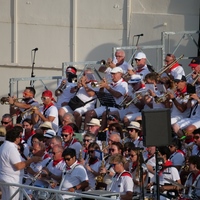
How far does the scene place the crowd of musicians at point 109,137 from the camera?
56.4 ft

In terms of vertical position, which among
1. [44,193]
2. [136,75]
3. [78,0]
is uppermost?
[78,0]

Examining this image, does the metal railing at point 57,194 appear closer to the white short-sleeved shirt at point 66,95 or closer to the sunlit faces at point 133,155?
the sunlit faces at point 133,155

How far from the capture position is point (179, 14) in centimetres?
2567

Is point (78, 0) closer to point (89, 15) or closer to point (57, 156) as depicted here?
point (89, 15)

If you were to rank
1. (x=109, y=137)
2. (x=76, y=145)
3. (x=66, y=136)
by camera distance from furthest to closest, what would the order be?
(x=66, y=136)
(x=76, y=145)
(x=109, y=137)

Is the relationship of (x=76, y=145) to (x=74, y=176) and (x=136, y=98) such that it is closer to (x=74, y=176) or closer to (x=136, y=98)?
(x=74, y=176)

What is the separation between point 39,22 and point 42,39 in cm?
43

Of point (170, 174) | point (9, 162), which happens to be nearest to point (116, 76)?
point (9, 162)

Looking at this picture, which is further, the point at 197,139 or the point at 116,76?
the point at 116,76

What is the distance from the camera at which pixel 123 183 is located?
17.0 m

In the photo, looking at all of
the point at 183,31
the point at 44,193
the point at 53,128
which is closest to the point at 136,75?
the point at 53,128

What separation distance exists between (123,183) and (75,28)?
34.5 feet

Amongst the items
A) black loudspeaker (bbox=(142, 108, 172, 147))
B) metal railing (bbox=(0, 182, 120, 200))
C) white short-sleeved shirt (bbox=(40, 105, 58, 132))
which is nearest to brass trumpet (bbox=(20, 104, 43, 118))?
white short-sleeved shirt (bbox=(40, 105, 58, 132))

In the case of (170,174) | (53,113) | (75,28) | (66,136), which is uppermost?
(75,28)
